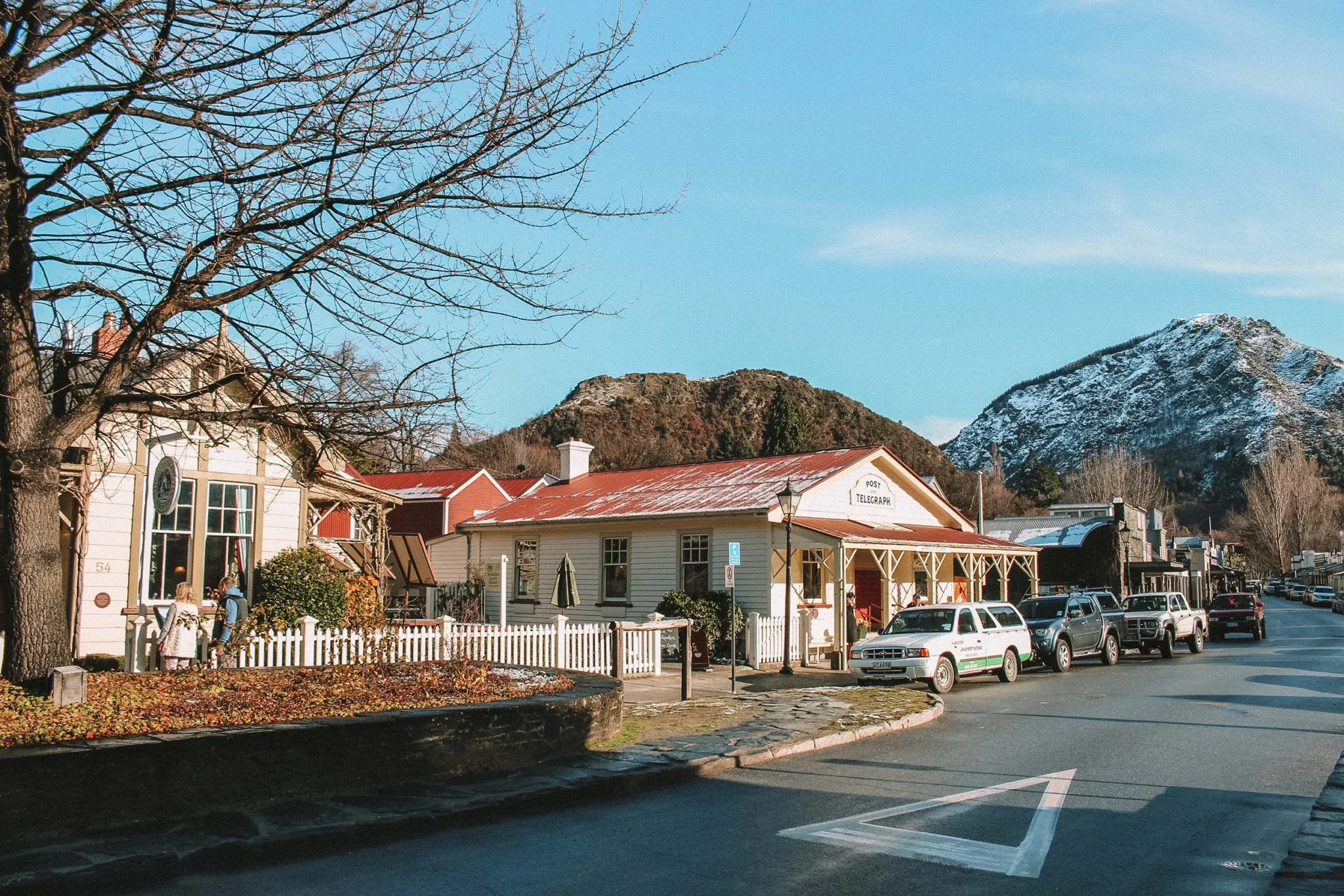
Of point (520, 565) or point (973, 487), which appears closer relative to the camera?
point (520, 565)

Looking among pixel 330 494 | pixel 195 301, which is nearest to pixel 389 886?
pixel 195 301

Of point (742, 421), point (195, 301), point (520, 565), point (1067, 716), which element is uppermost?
point (742, 421)

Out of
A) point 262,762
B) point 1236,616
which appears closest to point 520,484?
point 1236,616

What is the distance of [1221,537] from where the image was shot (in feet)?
422

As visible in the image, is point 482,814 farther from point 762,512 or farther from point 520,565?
point 520,565

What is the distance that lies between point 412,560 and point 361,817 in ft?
72.0

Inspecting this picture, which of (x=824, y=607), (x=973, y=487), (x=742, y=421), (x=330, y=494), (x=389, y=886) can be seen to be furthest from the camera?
(x=742, y=421)

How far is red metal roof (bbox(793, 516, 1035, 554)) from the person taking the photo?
78.6 feet

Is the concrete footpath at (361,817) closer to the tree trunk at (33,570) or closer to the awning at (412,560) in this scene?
the tree trunk at (33,570)

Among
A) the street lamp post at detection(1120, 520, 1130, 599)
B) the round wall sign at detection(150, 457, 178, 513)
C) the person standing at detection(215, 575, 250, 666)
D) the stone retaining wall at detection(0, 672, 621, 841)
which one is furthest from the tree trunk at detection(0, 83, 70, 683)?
the street lamp post at detection(1120, 520, 1130, 599)

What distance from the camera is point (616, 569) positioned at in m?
27.8

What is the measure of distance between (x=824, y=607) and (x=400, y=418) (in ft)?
62.6

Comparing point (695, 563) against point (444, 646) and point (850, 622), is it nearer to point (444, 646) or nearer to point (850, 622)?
point (850, 622)

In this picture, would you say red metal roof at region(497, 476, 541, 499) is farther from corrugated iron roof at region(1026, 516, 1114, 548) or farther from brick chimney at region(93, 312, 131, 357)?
brick chimney at region(93, 312, 131, 357)
